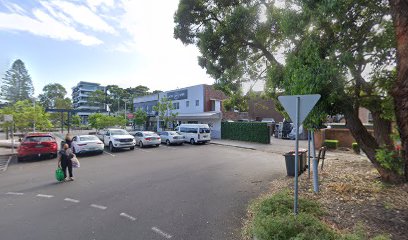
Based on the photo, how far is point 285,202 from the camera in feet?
16.3

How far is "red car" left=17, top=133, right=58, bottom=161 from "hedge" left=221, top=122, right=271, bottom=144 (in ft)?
55.9

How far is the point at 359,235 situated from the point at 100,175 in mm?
9078

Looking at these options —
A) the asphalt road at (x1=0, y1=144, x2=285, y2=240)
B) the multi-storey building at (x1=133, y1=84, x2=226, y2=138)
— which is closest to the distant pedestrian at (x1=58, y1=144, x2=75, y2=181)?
the asphalt road at (x1=0, y1=144, x2=285, y2=240)

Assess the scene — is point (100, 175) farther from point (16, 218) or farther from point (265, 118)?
point (265, 118)

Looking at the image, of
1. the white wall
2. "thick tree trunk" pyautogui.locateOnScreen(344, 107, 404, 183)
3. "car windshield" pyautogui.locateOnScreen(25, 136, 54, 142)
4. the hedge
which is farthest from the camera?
the white wall

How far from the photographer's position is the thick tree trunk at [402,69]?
14.1 feet

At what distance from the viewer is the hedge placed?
71.5 ft

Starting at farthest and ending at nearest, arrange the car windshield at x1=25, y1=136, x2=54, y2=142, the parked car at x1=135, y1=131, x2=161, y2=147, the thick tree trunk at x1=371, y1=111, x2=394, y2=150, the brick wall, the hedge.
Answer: the brick wall → the hedge → the parked car at x1=135, y1=131, x2=161, y2=147 → the car windshield at x1=25, y1=136, x2=54, y2=142 → the thick tree trunk at x1=371, y1=111, x2=394, y2=150

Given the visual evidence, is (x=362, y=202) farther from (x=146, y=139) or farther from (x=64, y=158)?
(x=146, y=139)

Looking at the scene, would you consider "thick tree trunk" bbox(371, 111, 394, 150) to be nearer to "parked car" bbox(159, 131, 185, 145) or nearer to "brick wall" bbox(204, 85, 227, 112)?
"parked car" bbox(159, 131, 185, 145)

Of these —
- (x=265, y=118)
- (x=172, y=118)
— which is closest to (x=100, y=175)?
(x=172, y=118)

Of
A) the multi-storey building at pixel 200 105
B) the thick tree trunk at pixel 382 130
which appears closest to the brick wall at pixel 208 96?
the multi-storey building at pixel 200 105

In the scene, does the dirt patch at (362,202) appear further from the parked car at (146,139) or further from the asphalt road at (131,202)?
the parked car at (146,139)

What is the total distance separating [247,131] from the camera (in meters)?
23.5
